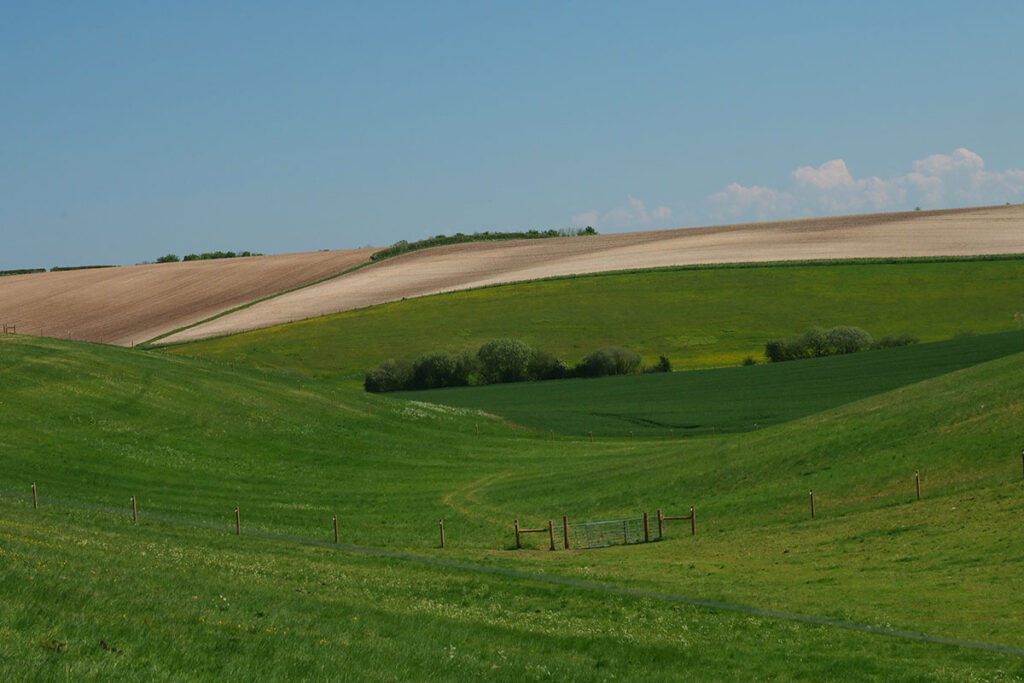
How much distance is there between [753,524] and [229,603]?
21.9 metres

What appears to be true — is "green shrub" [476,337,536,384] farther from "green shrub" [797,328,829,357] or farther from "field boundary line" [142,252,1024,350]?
"field boundary line" [142,252,1024,350]

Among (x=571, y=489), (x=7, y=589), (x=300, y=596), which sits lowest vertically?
(x=571, y=489)

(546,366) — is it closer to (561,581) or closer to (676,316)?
(676,316)

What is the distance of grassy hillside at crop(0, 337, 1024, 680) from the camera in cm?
2055

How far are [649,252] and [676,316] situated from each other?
125 ft

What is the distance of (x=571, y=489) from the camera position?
51938 millimetres

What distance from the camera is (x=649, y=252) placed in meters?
148

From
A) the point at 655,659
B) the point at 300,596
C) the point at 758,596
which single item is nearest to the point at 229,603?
the point at 300,596

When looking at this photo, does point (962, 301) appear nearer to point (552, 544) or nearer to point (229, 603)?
point (552, 544)

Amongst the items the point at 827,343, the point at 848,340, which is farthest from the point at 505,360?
the point at 848,340

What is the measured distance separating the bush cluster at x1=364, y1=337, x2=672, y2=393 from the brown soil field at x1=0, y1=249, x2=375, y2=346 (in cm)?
3368

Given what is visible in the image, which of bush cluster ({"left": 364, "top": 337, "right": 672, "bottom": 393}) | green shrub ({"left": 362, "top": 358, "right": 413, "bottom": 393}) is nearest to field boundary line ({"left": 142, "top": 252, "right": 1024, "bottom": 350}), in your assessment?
green shrub ({"left": 362, "top": 358, "right": 413, "bottom": 393})

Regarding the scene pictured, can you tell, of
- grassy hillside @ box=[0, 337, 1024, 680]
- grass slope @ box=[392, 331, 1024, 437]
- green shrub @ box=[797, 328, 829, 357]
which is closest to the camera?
grassy hillside @ box=[0, 337, 1024, 680]

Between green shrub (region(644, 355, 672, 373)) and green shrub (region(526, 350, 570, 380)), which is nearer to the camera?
green shrub (region(644, 355, 672, 373))
